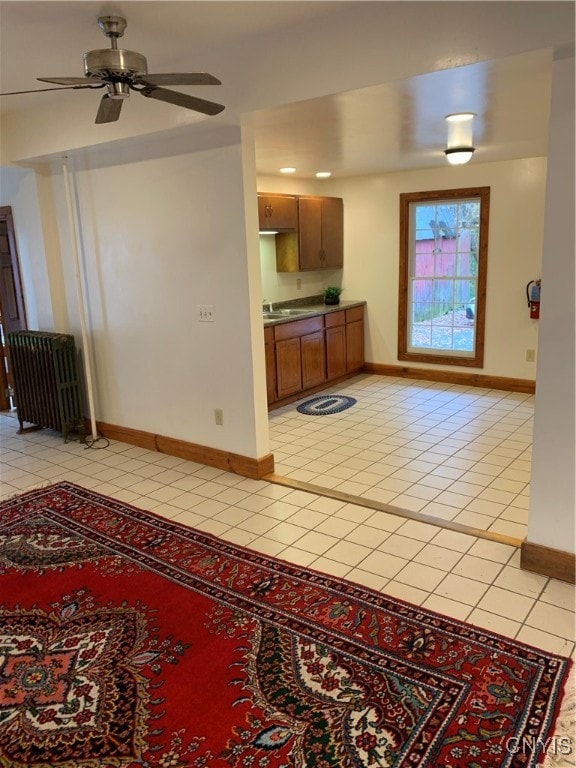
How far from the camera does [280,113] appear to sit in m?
3.13

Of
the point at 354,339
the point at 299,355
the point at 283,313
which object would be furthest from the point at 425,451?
the point at 354,339

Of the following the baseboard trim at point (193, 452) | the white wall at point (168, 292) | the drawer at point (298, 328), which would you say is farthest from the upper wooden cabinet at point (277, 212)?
the baseboard trim at point (193, 452)

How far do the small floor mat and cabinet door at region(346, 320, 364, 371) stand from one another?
74 centimetres

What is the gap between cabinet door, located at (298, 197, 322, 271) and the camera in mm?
5992

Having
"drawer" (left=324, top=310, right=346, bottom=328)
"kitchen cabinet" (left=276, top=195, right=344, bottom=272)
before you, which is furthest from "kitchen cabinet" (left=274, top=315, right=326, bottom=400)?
"kitchen cabinet" (left=276, top=195, right=344, bottom=272)

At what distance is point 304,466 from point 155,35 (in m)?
2.70

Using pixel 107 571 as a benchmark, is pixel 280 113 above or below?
above

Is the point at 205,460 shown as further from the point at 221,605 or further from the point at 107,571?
the point at 221,605

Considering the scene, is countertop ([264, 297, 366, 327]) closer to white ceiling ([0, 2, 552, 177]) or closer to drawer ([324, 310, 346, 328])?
drawer ([324, 310, 346, 328])

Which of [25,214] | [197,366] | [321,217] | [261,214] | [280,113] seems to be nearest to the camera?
[280,113]

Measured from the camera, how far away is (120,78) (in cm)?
237

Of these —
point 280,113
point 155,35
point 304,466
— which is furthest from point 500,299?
point 155,35

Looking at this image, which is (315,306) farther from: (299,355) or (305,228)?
(299,355)

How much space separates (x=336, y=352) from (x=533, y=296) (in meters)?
2.01
